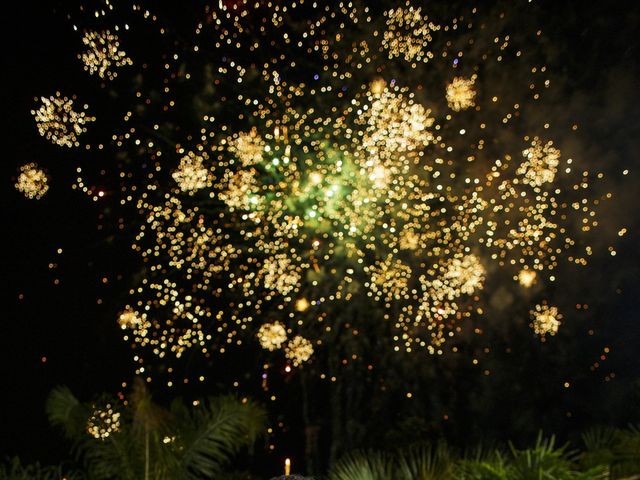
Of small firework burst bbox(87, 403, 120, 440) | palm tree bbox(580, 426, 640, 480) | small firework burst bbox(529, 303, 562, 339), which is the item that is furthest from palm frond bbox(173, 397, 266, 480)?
small firework burst bbox(529, 303, 562, 339)

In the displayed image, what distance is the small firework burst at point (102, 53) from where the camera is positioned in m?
5.52

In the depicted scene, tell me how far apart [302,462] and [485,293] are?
261 cm

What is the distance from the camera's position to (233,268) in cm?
612

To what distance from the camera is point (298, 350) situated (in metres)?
6.34

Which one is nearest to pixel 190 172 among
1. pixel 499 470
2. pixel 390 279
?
pixel 390 279

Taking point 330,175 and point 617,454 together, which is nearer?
point 617,454

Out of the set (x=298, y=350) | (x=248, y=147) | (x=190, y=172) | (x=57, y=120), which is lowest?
(x=298, y=350)

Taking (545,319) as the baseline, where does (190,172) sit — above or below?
above

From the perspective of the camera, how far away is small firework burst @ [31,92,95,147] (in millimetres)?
5492

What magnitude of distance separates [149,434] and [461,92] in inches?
156

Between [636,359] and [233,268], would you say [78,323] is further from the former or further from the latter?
[636,359]

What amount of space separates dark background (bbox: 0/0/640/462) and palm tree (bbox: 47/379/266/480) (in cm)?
74

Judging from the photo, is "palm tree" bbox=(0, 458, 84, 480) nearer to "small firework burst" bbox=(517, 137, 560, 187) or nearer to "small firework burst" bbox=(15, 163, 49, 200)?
"small firework burst" bbox=(15, 163, 49, 200)

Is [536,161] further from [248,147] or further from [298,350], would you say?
[298,350]
